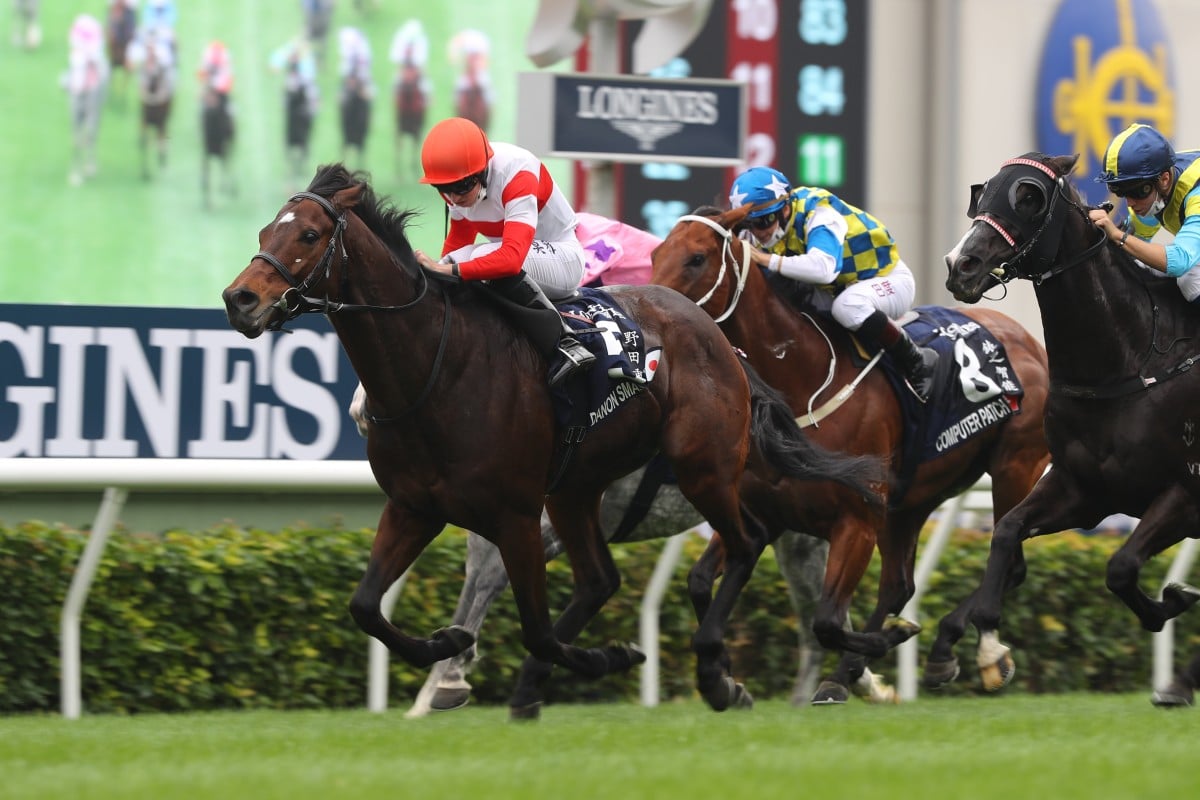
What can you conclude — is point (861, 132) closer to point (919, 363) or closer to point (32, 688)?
point (919, 363)

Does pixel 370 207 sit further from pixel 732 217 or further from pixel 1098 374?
pixel 1098 374

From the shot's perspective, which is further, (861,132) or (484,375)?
(861,132)

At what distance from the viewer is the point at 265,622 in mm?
6141

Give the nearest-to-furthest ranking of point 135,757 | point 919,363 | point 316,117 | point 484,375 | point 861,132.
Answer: point 135,757 < point 484,375 < point 919,363 < point 861,132 < point 316,117

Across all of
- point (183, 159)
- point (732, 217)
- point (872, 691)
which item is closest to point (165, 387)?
point (732, 217)

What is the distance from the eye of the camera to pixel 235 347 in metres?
6.62

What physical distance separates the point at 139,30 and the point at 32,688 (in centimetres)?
1126

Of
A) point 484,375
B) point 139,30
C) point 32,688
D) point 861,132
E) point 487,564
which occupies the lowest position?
point 32,688

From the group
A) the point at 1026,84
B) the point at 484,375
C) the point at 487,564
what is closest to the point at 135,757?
the point at 484,375

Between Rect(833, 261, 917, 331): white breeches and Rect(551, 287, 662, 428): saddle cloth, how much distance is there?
0.92 metres

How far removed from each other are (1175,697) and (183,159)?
12.8 m

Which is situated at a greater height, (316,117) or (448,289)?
(316,117)

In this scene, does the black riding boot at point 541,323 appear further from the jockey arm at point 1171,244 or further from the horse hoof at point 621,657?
the jockey arm at point 1171,244

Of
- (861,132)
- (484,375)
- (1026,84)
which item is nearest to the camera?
(484,375)
